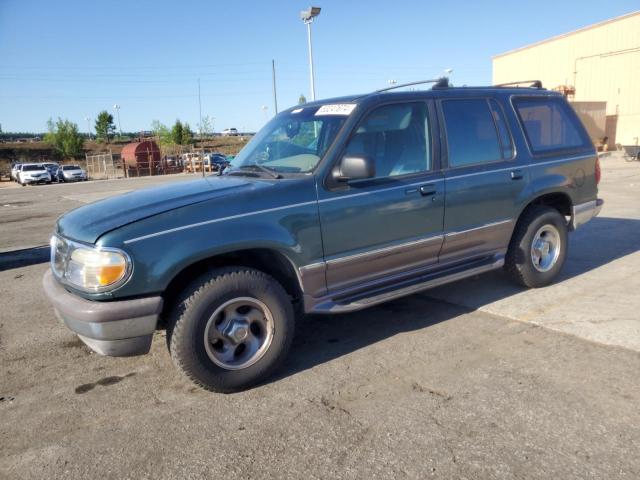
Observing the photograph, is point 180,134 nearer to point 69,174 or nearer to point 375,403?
point 69,174

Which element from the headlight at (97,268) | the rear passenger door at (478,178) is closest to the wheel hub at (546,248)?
the rear passenger door at (478,178)

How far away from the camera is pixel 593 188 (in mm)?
5328

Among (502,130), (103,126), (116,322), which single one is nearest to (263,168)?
(116,322)

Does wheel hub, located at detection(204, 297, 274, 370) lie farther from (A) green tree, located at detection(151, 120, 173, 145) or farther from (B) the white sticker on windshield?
(A) green tree, located at detection(151, 120, 173, 145)

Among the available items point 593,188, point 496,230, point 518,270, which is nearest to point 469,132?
point 496,230

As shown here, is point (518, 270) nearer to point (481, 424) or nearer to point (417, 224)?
point (417, 224)

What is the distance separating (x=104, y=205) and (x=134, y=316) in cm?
105

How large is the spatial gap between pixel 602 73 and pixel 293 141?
3510 cm

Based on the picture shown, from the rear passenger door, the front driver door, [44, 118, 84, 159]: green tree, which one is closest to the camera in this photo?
the front driver door

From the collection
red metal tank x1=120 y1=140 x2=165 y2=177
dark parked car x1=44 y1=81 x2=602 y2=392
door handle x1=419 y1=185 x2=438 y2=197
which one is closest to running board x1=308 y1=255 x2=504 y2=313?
dark parked car x1=44 y1=81 x2=602 y2=392

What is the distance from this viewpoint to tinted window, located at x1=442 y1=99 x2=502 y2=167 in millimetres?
4160

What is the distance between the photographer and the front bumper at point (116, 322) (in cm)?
285

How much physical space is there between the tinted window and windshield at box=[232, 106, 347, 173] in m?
1.02

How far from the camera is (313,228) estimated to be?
3393 mm
